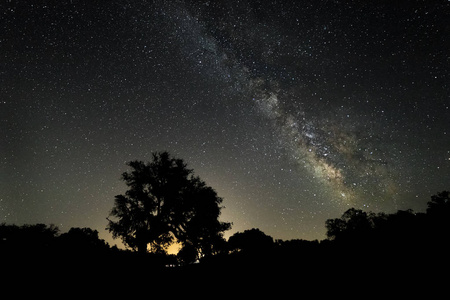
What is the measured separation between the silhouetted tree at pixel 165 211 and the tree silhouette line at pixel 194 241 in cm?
8

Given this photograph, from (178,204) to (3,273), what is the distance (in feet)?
49.5

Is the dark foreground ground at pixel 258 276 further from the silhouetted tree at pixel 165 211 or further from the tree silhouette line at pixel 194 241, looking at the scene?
the silhouetted tree at pixel 165 211

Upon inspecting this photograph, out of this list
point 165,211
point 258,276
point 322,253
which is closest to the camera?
point 258,276

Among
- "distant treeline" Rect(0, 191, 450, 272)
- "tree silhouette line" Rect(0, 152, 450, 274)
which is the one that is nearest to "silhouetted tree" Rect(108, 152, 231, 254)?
"tree silhouette line" Rect(0, 152, 450, 274)

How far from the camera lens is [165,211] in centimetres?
2209

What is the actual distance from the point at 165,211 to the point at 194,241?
368cm

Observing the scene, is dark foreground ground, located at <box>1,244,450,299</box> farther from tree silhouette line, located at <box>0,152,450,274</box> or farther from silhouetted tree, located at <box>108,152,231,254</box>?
silhouetted tree, located at <box>108,152,231,254</box>

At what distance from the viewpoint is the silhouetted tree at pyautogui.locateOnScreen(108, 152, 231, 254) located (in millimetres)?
21812

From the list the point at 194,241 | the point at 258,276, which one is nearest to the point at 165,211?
the point at 194,241

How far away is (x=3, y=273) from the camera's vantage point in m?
7.54

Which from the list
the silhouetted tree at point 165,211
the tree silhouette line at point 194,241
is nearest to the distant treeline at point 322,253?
the tree silhouette line at point 194,241

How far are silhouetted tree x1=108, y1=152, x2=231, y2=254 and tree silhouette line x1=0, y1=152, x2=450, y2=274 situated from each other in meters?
0.08

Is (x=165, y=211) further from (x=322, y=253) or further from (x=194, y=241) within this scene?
(x=322, y=253)

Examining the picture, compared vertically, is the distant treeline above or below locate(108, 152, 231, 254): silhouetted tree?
below
